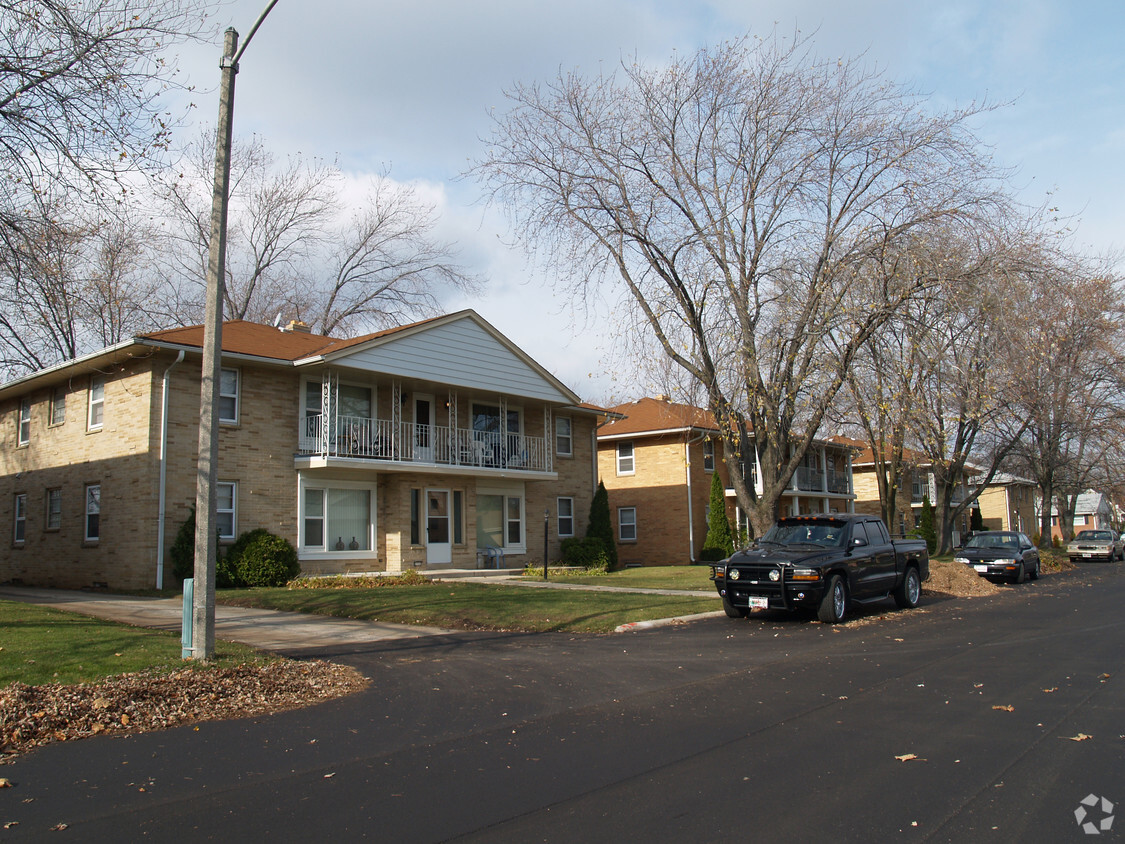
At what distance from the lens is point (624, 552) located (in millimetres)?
36062

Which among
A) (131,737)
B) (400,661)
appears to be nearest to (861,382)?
(400,661)

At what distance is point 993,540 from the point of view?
24906 mm

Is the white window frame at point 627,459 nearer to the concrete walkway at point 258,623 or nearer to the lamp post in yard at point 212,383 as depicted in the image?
the concrete walkway at point 258,623

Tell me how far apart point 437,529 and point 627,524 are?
13230 millimetres

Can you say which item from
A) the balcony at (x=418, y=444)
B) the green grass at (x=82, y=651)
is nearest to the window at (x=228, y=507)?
the balcony at (x=418, y=444)

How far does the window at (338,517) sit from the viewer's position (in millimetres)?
21859

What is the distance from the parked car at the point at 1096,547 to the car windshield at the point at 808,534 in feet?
101

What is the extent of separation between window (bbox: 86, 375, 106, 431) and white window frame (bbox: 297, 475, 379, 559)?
16.3 feet

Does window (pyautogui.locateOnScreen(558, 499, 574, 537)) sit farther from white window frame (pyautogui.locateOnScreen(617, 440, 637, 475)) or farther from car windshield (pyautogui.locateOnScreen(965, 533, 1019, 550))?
→ car windshield (pyautogui.locateOnScreen(965, 533, 1019, 550))

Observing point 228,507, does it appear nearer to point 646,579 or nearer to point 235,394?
point 235,394

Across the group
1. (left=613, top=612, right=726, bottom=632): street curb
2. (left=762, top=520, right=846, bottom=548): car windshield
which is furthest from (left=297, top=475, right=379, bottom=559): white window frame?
(left=762, top=520, right=846, bottom=548): car windshield

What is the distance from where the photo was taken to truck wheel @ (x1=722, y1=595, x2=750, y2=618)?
1441 cm

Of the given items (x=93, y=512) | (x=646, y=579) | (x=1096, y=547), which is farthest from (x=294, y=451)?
(x=1096, y=547)

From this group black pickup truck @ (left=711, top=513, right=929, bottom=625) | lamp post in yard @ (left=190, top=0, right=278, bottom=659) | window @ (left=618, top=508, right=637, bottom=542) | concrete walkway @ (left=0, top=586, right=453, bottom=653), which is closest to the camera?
lamp post in yard @ (left=190, top=0, right=278, bottom=659)
